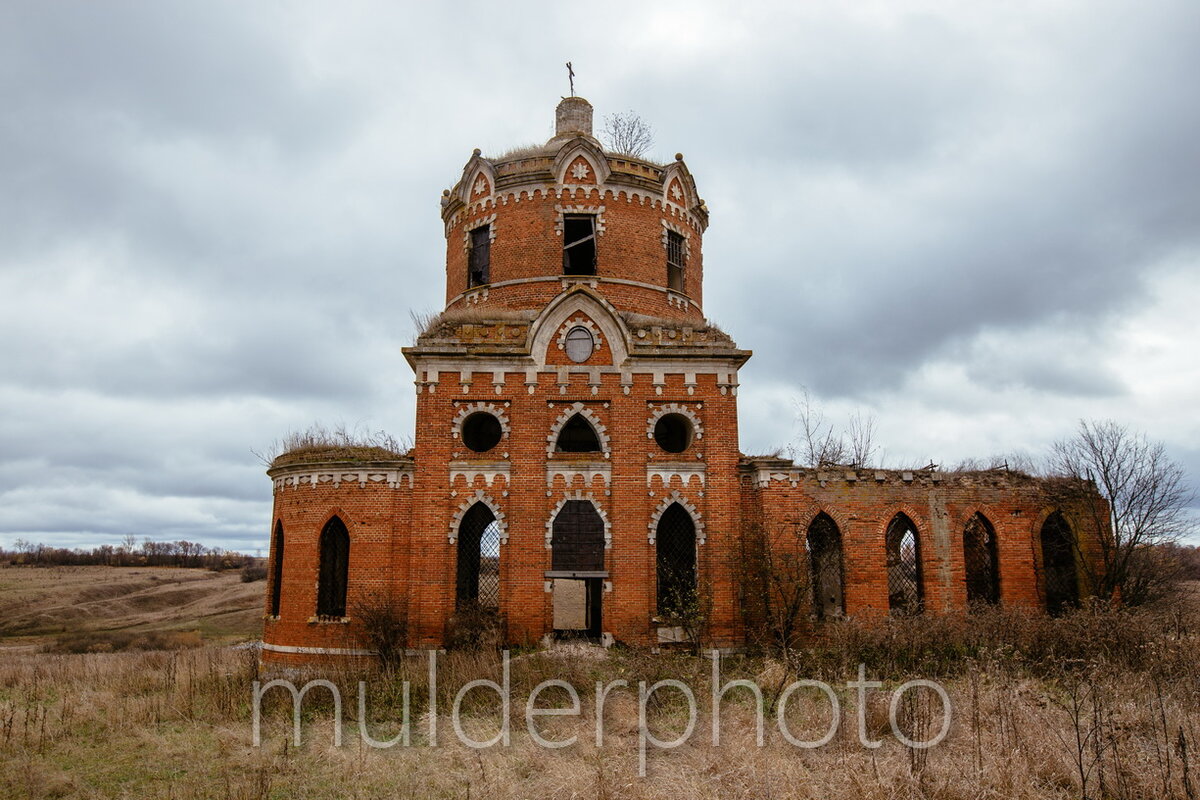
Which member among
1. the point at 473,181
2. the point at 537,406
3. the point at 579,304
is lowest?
the point at 537,406

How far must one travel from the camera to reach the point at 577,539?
60.4 ft

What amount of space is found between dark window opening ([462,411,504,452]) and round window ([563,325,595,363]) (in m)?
2.65

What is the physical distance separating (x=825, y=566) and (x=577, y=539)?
20.1 feet

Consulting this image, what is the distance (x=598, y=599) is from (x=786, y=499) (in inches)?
260

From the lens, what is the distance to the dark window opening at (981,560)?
20266 millimetres

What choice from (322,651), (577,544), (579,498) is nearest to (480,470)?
(579,498)

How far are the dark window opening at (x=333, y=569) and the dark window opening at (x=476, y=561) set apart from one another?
110 inches

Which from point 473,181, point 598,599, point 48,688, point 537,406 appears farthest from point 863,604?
point 48,688

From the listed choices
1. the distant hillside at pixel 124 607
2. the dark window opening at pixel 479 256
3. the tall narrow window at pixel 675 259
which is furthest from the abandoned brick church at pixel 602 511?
the distant hillside at pixel 124 607

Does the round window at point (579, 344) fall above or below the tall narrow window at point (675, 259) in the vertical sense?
below

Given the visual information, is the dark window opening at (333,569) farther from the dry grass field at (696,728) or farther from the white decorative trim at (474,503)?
the white decorative trim at (474,503)

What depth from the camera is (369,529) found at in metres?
18.7

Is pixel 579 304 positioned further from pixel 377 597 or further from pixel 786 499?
pixel 377 597

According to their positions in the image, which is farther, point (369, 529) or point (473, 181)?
point (473, 181)
